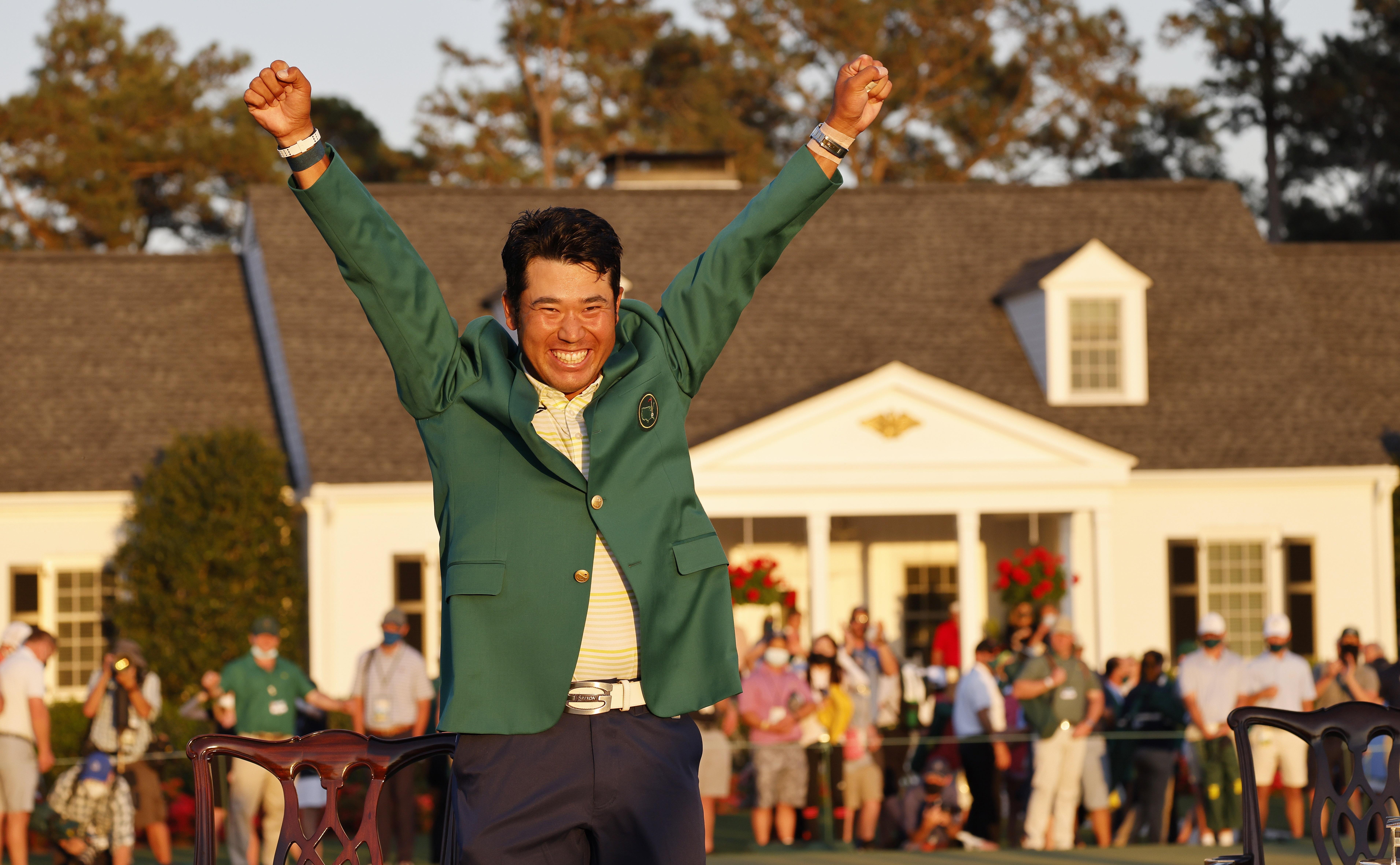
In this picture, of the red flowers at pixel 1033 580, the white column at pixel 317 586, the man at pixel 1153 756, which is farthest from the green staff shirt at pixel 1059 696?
the white column at pixel 317 586

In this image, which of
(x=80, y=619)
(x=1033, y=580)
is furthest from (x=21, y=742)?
(x=1033, y=580)

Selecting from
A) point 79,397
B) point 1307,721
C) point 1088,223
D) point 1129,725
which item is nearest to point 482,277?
point 79,397

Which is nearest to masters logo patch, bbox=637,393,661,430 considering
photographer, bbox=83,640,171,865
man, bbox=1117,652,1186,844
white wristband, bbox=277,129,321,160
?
white wristband, bbox=277,129,321,160

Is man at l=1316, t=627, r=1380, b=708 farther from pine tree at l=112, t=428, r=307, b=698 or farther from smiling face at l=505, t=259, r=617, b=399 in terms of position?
smiling face at l=505, t=259, r=617, b=399

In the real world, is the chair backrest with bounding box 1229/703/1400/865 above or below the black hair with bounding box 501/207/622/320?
below

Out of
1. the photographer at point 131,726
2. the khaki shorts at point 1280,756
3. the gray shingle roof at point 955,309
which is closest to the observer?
the photographer at point 131,726

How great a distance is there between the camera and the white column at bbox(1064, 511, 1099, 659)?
21641 millimetres

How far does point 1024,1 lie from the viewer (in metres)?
41.7

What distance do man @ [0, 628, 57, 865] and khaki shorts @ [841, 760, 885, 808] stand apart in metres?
5.36

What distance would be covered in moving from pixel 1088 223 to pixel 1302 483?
16.9 feet

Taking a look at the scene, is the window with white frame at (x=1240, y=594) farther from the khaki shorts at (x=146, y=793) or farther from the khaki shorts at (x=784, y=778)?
the khaki shorts at (x=146, y=793)

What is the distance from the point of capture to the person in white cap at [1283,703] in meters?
13.6

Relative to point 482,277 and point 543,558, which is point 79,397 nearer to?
point 482,277

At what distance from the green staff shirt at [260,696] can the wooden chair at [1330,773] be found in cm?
760
